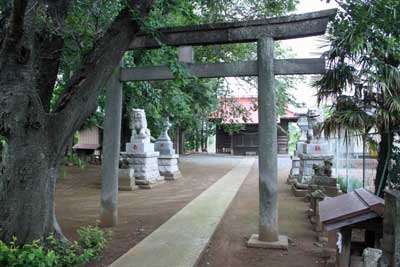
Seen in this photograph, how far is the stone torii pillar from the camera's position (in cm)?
584

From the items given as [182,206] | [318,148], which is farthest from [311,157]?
[182,206]

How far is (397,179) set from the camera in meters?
5.94

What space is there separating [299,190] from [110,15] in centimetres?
726

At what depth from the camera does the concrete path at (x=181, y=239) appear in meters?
4.78

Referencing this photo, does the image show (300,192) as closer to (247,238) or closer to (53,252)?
(247,238)

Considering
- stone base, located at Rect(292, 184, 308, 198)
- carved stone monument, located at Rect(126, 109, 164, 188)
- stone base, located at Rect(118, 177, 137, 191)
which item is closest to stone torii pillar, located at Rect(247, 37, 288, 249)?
stone base, located at Rect(292, 184, 308, 198)

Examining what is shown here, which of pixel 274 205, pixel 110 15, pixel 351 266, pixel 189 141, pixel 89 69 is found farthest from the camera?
pixel 189 141

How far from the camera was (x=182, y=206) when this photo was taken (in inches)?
362

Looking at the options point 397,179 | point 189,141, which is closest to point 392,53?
point 397,179

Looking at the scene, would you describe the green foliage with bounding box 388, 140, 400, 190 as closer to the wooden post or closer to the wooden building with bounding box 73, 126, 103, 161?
the wooden post

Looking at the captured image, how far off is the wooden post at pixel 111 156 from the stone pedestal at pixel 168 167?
8.45 metres

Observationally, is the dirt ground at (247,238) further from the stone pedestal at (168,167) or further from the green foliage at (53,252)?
the stone pedestal at (168,167)

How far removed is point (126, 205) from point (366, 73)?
643 centimetres

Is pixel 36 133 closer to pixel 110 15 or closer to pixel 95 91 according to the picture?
pixel 95 91
